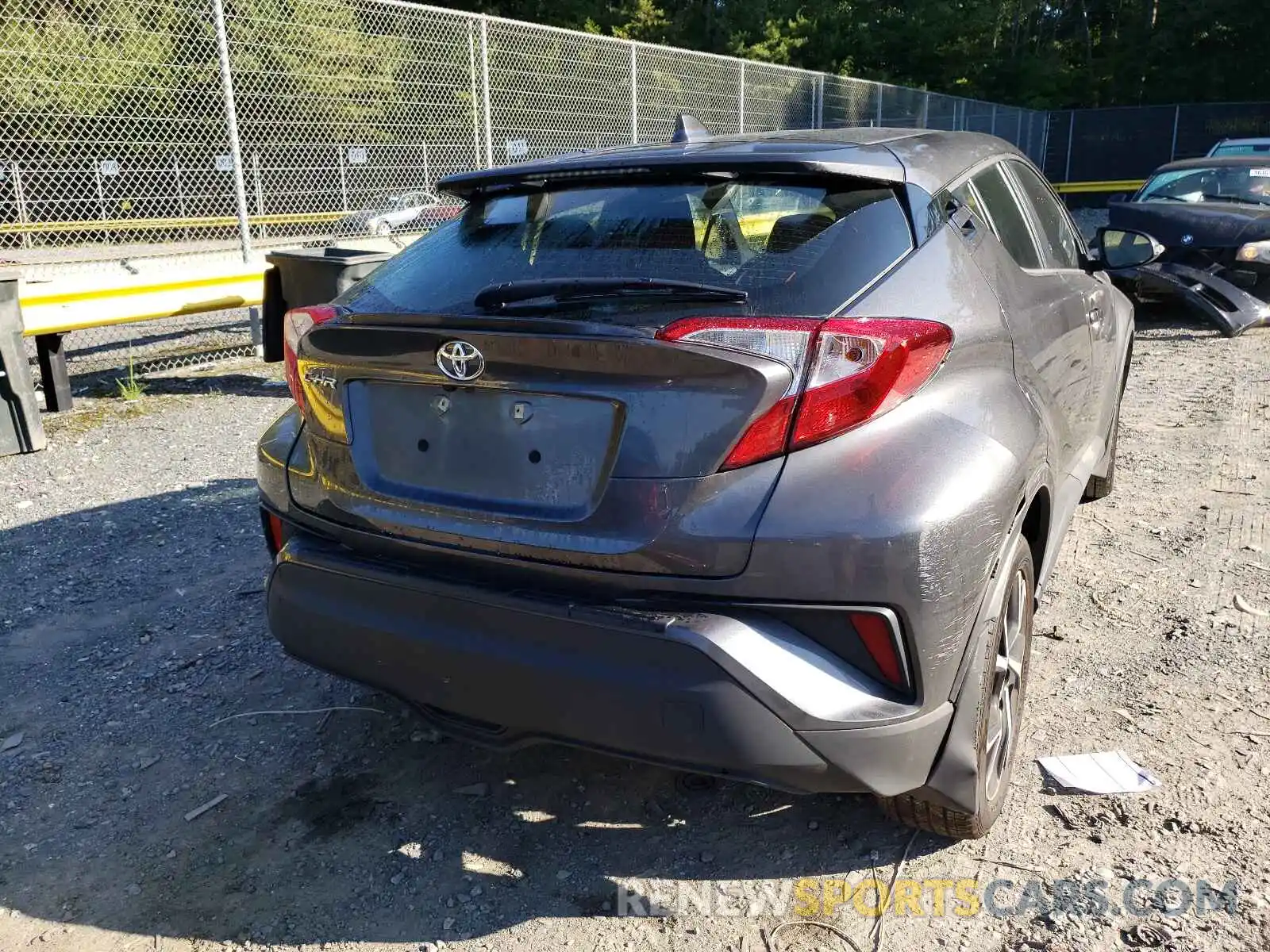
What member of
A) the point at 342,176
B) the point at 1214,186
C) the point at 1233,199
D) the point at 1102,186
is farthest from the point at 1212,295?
the point at 1102,186

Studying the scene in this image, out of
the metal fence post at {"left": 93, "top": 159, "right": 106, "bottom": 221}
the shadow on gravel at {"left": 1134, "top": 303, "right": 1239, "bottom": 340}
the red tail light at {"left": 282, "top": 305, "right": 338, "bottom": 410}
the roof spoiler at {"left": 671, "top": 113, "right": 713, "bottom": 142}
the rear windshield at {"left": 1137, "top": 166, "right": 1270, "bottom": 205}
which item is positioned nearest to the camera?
the red tail light at {"left": 282, "top": 305, "right": 338, "bottom": 410}

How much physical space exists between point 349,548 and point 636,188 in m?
1.16

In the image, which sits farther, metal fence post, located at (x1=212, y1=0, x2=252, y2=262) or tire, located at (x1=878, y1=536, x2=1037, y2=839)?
metal fence post, located at (x1=212, y1=0, x2=252, y2=262)

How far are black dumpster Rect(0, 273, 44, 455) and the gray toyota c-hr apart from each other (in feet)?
13.3

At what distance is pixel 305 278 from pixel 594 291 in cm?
509

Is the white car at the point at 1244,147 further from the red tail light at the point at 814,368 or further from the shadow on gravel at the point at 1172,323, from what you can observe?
the red tail light at the point at 814,368

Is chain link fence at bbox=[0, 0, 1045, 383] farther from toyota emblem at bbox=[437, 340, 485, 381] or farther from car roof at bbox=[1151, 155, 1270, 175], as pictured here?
car roof at bbox=[1151, 155, 1270, 175]

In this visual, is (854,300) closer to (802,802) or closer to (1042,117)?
(802,802)

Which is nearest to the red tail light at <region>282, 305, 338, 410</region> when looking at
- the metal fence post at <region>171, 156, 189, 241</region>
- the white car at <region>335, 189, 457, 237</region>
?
the metal fence post at <region>171, 156, 189, 241</region>

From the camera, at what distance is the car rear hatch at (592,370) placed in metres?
1.97

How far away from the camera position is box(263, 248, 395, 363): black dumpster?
259 inches

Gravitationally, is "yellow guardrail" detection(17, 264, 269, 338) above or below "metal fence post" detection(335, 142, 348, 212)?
below

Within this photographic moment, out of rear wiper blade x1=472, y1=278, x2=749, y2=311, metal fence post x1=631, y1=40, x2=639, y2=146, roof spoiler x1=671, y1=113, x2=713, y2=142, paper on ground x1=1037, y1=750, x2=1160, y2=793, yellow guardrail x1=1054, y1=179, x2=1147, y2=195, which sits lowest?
paper on ground x1=1037, y1=750, x2=1160, y2=793

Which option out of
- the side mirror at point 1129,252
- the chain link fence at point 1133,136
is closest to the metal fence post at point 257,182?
the side mirror at point 1129,252
